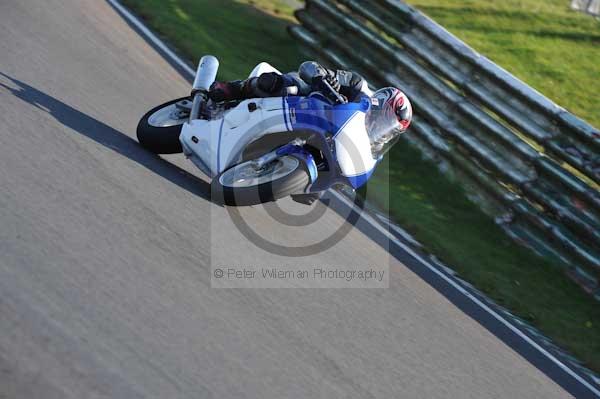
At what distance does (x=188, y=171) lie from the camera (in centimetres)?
682

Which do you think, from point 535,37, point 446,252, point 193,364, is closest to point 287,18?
point 535,37

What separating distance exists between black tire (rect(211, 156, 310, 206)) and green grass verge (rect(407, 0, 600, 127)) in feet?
19.2

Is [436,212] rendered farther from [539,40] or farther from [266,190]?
[539,40]

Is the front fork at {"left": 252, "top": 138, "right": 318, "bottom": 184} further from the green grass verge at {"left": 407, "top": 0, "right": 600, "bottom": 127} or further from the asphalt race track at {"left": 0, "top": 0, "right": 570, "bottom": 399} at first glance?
the green grass verge at {"left": 407, "top": 0, "right": 600, "bottom": 127}

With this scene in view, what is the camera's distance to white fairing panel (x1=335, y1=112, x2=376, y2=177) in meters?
6.06

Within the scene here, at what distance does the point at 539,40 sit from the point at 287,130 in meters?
Result: 7.49

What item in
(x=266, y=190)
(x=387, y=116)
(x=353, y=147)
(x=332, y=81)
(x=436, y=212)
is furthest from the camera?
(x=436, y=212)

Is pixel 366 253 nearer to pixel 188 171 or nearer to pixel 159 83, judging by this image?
pixel 188 171

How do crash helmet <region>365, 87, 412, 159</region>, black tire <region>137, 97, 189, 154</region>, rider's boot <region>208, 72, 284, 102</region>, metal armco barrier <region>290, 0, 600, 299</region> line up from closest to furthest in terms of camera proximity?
crash helmet <region>365, 87, 412, 159</region>
rider's boot <region>208, 72, 284, 102</region>
black tire <region>137, 97, 189, 154</region>
metal armco barrier <region>290, 0, 600, 299</region>

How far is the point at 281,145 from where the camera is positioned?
638 centimetres

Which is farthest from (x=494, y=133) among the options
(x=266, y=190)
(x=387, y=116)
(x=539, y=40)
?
(x=539, y=40)

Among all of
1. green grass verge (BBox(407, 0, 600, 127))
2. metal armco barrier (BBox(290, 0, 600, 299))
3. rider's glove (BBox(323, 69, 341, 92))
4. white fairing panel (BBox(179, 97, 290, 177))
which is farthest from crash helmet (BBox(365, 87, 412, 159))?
green grass verge (BBox(407, 0, 600, 127))

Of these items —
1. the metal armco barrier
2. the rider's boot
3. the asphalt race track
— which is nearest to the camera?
the asphalt race track

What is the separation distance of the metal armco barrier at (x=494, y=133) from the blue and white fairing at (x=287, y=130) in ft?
8.21
